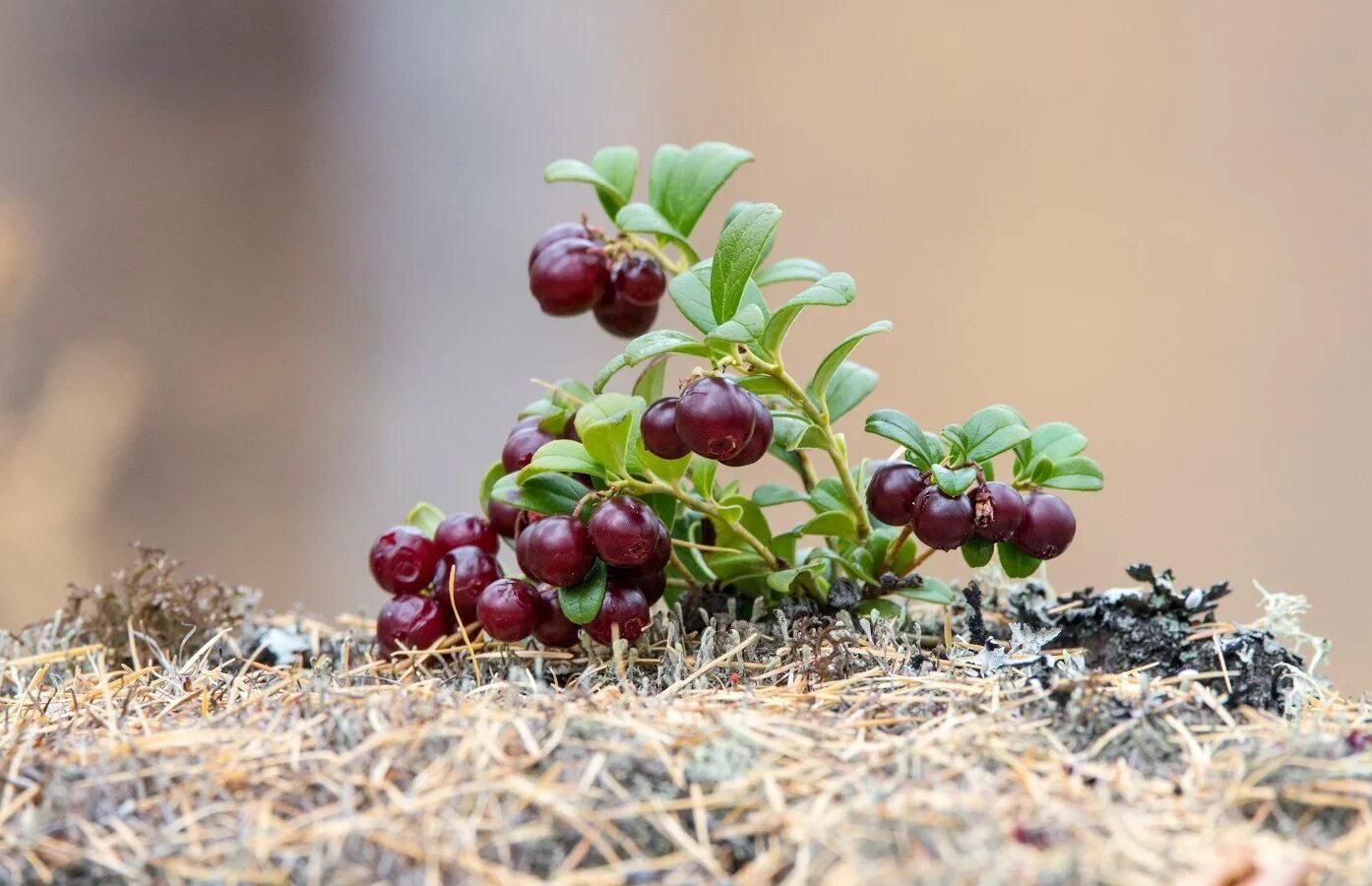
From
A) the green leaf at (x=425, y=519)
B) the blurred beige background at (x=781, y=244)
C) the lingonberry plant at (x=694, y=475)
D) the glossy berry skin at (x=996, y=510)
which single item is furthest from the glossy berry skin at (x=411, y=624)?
the blurred beige background at (x=781, y=244)

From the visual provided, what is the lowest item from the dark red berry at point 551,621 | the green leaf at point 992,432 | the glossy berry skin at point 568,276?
the dark red berry at point 551,621

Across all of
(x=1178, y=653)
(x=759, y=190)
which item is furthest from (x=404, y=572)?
(x=759, y=190)

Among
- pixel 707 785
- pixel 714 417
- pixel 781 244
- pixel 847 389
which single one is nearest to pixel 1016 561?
pixel 847 389

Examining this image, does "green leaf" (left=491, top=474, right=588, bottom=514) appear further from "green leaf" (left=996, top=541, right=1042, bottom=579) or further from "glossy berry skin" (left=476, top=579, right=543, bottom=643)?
"green leaf" (left=996, top=541, right=1042, bottom=579)

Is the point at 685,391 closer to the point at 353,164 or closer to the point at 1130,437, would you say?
the point at 1130,437

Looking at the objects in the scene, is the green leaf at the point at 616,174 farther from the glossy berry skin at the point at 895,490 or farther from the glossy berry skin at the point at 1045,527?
the glossy berry skin at the point at 1045,527

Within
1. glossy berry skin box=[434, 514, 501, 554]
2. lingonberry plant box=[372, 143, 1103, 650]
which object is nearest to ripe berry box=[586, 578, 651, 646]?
lingonberry plant box=[372, 143, 1103, 650]

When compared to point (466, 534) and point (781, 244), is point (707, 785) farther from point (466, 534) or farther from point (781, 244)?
point (781, 244)
